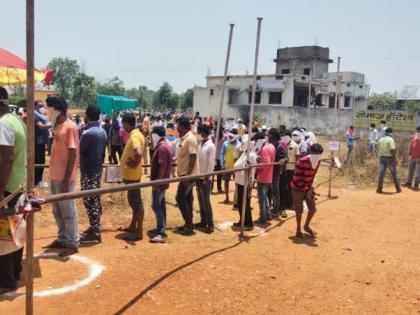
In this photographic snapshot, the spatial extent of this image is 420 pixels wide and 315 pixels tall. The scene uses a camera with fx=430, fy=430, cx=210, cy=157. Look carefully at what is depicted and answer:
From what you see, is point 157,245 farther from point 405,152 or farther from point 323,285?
point 405,152

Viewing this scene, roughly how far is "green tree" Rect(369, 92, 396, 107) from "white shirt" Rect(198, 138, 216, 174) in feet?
165

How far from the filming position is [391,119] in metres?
27.9

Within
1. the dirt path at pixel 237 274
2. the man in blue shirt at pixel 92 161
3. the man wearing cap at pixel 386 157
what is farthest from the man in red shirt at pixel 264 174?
the man wearing cap at pixel 386 157

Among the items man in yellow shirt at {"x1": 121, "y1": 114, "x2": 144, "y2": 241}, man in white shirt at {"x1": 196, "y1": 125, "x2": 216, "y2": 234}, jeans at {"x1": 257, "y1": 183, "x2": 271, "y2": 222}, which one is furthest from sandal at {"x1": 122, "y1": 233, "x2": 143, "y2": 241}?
Result: jeans at {"x1": 257, "y1": 183, "x2": 271, "y2": 222}

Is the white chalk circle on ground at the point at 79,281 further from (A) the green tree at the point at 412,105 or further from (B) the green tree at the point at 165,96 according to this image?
(B) the green tree at the point at 165,96

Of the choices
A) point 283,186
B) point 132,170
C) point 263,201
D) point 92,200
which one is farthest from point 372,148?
point 92,200

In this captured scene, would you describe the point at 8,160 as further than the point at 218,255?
No

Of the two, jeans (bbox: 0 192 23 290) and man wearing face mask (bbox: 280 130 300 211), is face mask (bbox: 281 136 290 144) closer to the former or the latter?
man wearing face mask (bbox: 280 130 300 211)

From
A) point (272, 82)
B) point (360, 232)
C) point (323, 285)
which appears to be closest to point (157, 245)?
point (323, 285)

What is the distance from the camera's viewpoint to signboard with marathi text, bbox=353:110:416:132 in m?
27.2

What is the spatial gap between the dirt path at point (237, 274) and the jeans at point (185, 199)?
0.37 meters

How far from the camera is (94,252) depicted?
562cm

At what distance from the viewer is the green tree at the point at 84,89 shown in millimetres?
58844

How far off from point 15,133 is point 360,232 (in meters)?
6.56
